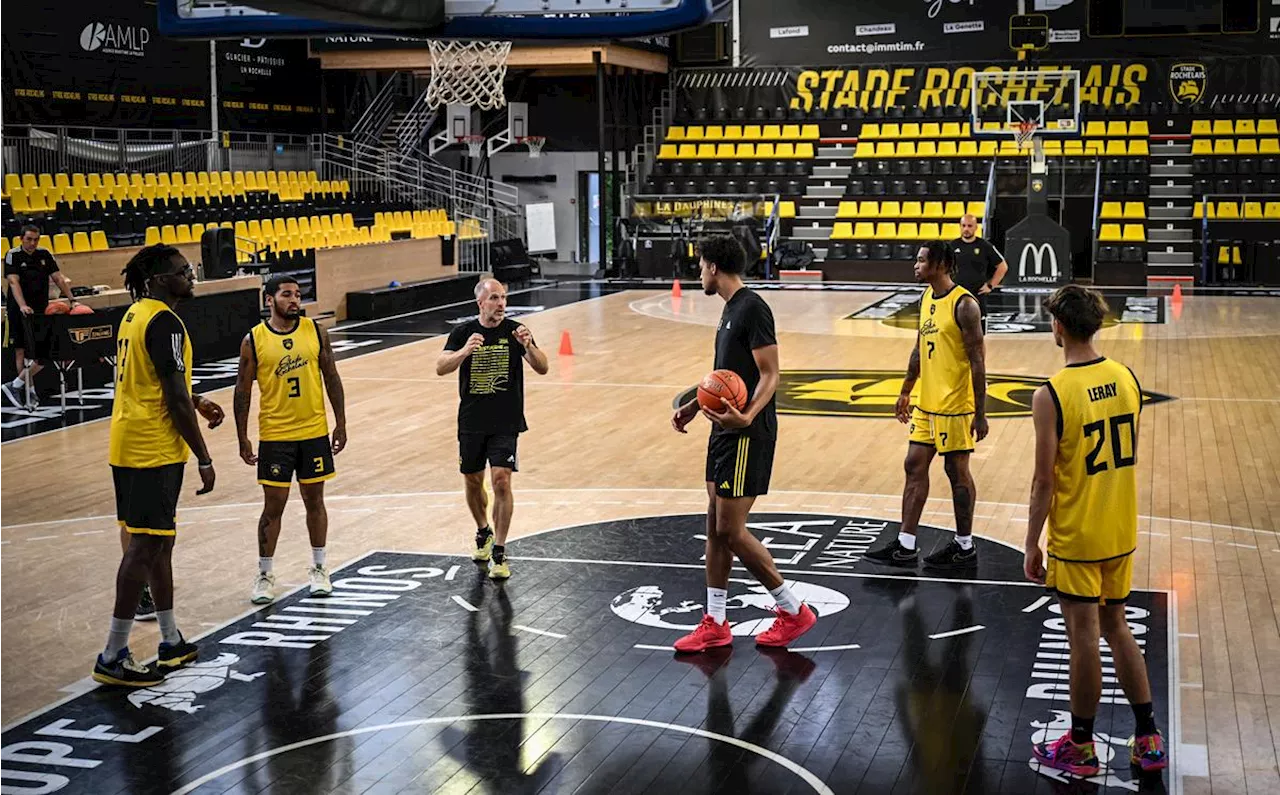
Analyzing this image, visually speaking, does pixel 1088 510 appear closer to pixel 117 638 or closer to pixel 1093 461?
pixel 1093 461

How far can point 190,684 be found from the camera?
672cm

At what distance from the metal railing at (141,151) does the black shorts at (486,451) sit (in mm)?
16978

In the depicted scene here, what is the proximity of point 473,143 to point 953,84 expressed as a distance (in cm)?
1112

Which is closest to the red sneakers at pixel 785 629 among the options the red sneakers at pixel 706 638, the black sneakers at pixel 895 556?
the red sneakers at pixel 706 638

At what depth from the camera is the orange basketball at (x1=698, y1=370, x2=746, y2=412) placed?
22.1 feet

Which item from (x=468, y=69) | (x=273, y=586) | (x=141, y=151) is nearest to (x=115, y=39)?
(x=141, y=151)

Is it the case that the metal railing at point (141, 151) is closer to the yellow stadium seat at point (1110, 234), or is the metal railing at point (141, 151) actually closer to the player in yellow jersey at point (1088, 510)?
the yellow stadium seat at point (1110, 234)

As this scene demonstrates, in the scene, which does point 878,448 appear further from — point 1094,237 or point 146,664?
point 1094,237

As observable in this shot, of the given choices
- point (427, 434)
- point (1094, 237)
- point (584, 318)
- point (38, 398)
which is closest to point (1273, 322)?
point (1094, 237)

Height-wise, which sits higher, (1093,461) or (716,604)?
(1093,461)

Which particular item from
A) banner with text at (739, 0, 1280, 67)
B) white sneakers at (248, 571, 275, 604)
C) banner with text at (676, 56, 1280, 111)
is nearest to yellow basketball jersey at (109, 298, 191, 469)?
white sneakers at (248, 571, 275, 604)

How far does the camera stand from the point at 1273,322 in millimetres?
21859

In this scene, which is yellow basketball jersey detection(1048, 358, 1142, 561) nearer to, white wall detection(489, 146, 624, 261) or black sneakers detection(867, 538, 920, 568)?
black sneakers detection(867, 538, 920, 568)

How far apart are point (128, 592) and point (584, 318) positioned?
659 inches
